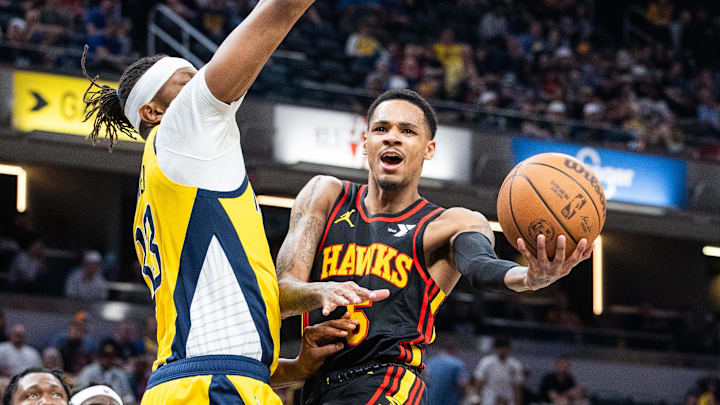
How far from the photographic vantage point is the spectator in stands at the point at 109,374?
11133mm

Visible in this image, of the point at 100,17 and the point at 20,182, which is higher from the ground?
the point at 100,17

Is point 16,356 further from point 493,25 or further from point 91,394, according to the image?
point 493,25

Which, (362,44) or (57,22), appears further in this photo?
(362,44)

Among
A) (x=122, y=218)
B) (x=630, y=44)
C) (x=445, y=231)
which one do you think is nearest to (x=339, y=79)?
(x=122, y=218)

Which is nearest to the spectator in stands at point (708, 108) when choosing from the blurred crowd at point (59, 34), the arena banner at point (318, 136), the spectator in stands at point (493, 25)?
the spectator in stands at point (493, 25)

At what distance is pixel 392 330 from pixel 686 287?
63.4 ft

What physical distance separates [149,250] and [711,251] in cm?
1960

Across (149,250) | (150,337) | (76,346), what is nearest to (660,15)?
(150,337)

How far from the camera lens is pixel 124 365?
38.9ft

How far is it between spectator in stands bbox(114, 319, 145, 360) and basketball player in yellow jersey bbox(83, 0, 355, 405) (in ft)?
28.8

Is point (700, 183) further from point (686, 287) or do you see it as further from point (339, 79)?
point (339, 79)

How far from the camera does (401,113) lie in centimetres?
462

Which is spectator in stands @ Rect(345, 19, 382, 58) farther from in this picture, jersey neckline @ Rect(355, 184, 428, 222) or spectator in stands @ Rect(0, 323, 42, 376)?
jersey neckline @ Rect(355, 184, 428, 222)

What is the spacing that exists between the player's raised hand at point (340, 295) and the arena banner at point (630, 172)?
43.4 ft
